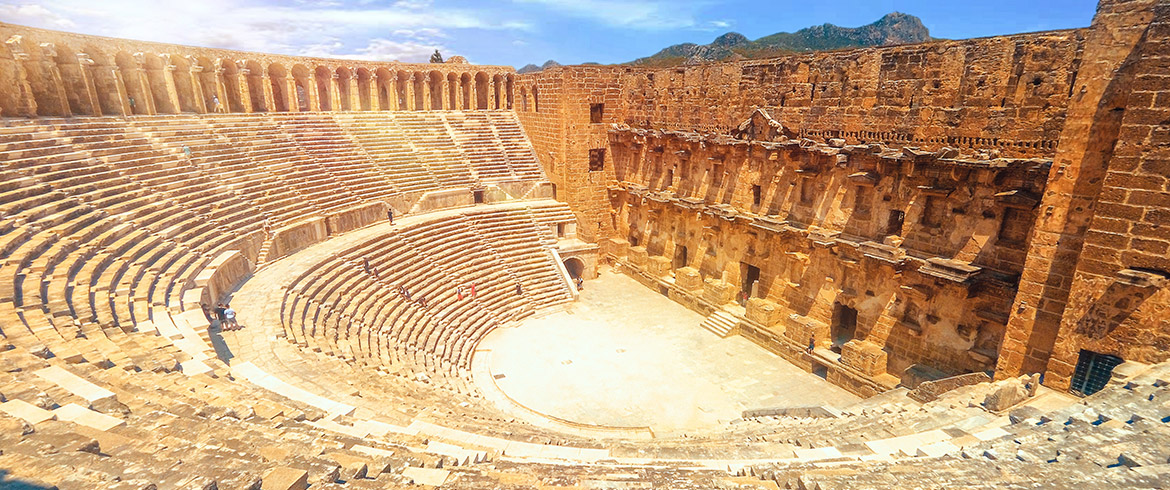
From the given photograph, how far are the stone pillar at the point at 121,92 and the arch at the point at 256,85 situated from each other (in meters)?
4.70

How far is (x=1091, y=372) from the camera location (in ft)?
31.2

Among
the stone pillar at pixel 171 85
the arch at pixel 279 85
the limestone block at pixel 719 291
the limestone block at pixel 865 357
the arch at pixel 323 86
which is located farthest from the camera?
the arch at pixel 323 86

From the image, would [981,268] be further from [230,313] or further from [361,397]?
[230,313]

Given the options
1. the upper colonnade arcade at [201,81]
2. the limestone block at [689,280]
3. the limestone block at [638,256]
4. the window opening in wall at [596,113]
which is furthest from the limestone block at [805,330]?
the upper colonnade arcade at [201,81]

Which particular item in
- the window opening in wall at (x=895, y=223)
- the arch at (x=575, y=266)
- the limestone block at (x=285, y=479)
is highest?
the window opening in wall at (x=895, y=223)

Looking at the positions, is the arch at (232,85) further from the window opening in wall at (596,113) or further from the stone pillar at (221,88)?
the window opening in wall at (596,113)

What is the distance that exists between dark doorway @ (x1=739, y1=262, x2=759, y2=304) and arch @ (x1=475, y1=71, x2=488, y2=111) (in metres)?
17.7

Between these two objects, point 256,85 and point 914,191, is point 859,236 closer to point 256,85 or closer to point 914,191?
point 914,191

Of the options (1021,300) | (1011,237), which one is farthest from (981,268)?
(1021,300)

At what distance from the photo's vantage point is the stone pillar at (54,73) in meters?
15.5

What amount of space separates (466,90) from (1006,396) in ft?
86.7

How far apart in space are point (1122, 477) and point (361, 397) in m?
9.87

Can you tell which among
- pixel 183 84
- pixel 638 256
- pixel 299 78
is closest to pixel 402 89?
pixel 299 78

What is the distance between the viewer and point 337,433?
22.6 feet
